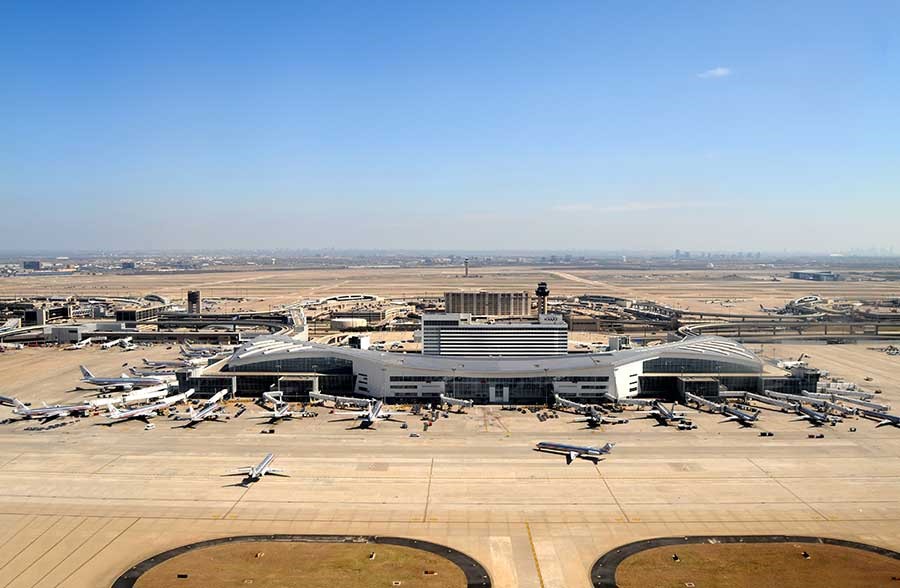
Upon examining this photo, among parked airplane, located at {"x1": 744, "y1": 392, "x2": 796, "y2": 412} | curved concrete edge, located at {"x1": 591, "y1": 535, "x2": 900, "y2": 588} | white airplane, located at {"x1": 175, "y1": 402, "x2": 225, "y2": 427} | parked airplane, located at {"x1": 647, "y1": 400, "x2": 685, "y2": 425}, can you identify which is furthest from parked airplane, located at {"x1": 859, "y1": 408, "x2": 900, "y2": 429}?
white airplane, located at {"x1": 175, "y1": 402, "x2": 225, "y2": 427}

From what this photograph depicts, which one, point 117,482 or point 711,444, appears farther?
point 711,444

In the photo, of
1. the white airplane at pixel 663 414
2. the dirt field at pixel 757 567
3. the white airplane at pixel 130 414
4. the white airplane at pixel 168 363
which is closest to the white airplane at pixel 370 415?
the white airplane at pixel 130 414

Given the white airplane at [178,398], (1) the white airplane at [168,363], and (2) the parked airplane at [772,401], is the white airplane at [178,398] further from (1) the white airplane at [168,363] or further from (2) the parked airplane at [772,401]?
(2) the parked airplane at [772,401]

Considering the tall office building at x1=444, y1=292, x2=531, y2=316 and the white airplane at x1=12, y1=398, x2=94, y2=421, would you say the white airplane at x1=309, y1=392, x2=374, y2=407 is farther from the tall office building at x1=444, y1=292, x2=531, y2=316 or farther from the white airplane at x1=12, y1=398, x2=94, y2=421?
the tall office building at x1=444, y1=292, x2=531, y2=316

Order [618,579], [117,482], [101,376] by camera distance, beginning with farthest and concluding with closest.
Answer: [101,376], [117,482], [618,579]

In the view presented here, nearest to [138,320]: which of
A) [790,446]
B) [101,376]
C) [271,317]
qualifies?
[271,317]

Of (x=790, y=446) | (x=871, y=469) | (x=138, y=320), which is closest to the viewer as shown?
(x=871, y=469)

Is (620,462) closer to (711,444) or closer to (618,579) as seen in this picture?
(711,444)
